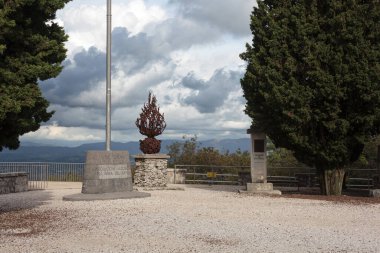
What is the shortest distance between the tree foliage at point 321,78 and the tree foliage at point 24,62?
8.59 meters

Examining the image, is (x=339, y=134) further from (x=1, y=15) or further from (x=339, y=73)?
(x=1, y=15)

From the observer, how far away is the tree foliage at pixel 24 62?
38.9 feet

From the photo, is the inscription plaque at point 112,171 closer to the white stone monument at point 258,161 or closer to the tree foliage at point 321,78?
the white stone monument at point 258,161

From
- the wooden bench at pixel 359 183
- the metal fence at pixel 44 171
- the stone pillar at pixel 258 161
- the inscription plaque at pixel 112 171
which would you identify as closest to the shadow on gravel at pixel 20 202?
the inscription plaque at pixel 112 171

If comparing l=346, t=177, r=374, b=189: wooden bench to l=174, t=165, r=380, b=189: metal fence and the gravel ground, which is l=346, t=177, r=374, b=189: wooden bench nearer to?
l=174, t=165, r=380, b=189: metal fence

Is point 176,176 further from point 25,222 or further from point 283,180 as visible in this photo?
point 25,222

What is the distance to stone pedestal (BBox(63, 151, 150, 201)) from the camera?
716 inches

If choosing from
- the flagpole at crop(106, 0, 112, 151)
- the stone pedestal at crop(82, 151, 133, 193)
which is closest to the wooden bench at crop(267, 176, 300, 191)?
the stone pedestal at crop(82, 151, 133, 193)

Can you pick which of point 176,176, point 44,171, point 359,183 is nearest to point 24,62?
point 44,171

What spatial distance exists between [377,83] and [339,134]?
2325 millimetres

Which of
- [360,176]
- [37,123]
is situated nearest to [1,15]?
[37,123]

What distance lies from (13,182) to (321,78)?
13927 mm

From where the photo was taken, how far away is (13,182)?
21797mm

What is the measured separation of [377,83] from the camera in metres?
18.0
